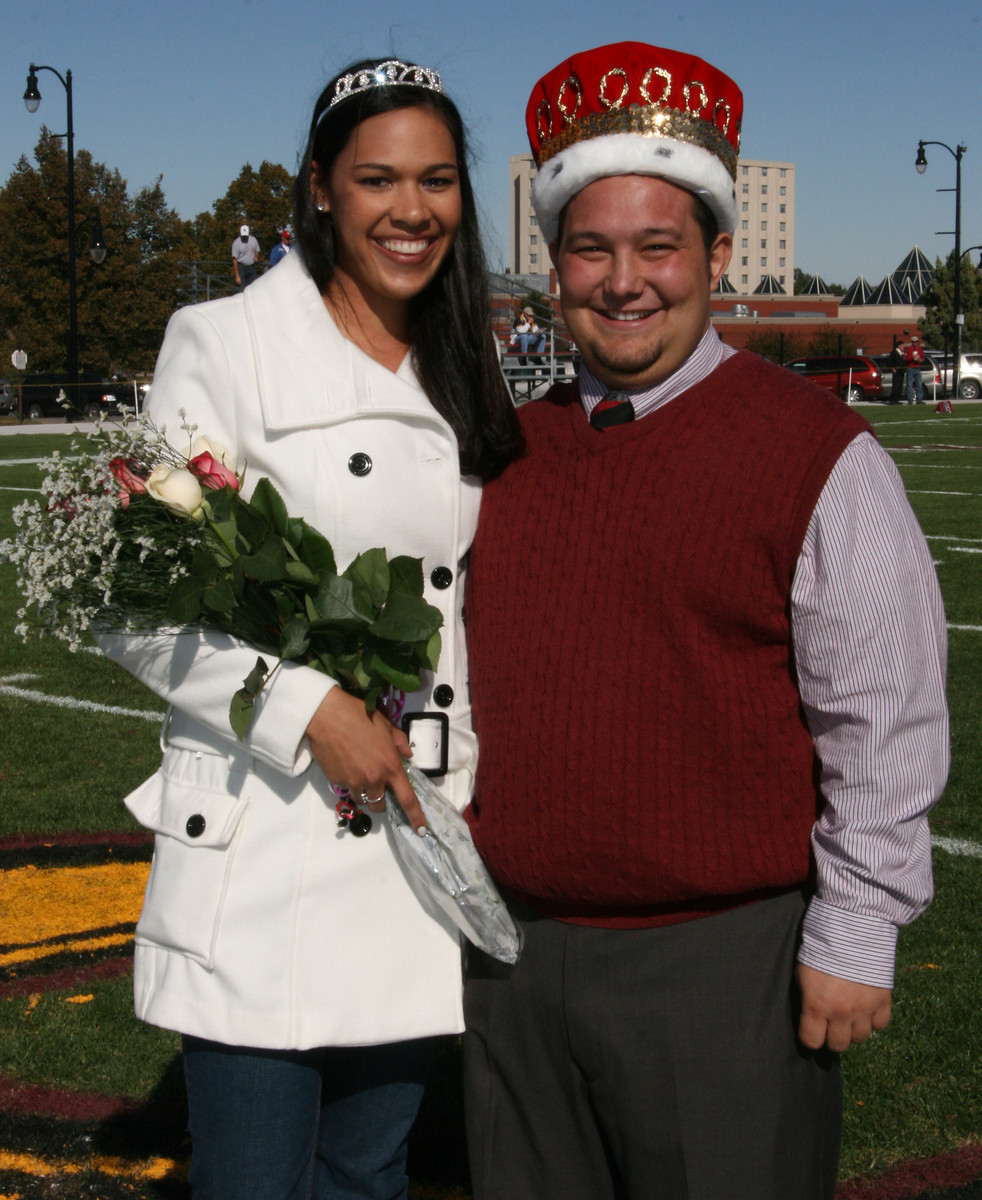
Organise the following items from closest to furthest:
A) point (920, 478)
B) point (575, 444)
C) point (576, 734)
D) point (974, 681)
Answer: point (576, 734)
point (575, 444)
point (974, 681)
point (920, 478)

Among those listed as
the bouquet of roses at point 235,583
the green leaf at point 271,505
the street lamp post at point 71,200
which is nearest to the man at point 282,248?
the bouquet of roses at point 235,583

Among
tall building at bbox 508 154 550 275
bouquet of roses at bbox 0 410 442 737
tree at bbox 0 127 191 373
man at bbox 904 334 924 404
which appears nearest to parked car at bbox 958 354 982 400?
man at bbox 904 334 924 404

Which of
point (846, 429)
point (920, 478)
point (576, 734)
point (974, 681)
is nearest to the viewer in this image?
point (846, 429)

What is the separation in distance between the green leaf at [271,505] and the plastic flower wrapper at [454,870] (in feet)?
1.53

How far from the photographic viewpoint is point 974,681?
7.15m

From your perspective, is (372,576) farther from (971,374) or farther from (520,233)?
(520,233)

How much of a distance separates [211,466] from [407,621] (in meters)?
0.40

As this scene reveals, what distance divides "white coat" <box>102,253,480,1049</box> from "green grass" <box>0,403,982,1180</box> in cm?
149

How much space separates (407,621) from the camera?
202cm

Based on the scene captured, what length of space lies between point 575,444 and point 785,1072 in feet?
3.58

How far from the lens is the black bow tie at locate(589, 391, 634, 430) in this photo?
2.20 meters

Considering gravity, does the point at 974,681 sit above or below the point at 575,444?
below

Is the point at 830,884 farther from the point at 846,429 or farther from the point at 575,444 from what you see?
the point at 575,444

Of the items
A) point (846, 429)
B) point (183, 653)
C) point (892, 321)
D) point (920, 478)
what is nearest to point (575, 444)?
point (846, 429)
